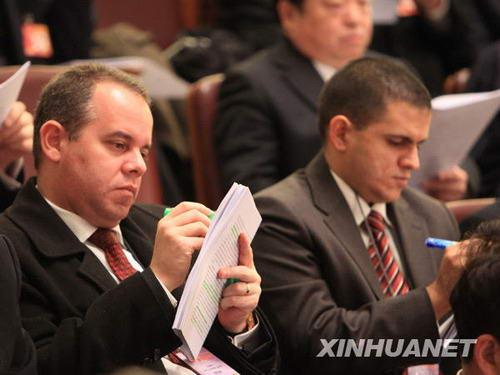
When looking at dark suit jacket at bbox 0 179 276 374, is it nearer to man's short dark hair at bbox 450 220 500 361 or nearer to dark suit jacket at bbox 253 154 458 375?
dark suit jacket at bbox 253 154 458 375

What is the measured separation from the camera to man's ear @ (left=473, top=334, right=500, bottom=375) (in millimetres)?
1627

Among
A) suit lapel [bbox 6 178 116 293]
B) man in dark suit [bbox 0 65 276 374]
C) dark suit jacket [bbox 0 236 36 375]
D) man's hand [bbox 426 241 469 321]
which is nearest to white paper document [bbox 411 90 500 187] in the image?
man's hand [bbox 426 241 469 321]

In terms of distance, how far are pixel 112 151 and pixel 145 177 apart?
33.6 inches

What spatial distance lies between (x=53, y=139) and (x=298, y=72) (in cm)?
148

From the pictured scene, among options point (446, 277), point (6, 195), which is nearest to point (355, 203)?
point (446, 277)

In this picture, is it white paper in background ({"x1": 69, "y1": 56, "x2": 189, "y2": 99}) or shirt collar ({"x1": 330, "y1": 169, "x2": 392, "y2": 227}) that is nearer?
shirt collar ({"x1": 330, "y1": 169, "x2": 392, "y2": 227})

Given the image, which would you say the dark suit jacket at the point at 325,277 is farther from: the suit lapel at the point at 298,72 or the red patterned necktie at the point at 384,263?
the suit lapel at the point at 298,72

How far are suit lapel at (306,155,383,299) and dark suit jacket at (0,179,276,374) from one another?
1.21 feet

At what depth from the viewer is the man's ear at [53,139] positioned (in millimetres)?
1985

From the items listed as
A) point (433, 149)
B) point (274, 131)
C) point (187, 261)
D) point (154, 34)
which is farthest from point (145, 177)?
point (154, 34)

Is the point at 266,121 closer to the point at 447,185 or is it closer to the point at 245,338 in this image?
the point at 447,185

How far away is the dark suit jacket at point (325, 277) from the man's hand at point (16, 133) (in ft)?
1.74

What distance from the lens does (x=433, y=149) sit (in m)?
2.95

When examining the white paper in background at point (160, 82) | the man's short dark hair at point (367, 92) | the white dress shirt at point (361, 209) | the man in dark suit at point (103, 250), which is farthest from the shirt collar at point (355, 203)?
the white paper in background at point (160, 82)
